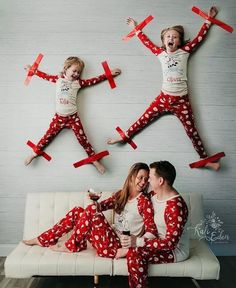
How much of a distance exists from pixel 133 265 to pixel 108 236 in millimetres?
305

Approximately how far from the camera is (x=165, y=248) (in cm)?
228

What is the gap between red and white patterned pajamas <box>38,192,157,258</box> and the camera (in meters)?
2.46

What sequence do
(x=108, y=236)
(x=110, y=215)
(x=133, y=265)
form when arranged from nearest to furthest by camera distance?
(x=133, y=265) → (x=108, y=236) → (x=110, y=215)

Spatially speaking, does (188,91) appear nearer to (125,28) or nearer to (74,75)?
(125,28)

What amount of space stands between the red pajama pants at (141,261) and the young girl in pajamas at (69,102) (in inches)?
39.2

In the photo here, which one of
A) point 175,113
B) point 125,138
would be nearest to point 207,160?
point 175,113

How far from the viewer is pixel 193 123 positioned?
3068 mm

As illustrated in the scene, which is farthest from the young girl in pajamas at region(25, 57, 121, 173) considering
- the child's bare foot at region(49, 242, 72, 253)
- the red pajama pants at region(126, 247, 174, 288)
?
the red pajama pants at region(126, 247, 174, 288)

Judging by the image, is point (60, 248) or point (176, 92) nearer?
point (60, 248)

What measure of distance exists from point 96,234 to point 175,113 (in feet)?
4.17

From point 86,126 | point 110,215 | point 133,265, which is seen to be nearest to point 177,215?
point 133,265

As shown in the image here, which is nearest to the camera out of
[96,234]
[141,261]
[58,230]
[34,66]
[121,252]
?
[141,261]

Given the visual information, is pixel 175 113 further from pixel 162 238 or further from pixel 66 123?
pixel 162 238

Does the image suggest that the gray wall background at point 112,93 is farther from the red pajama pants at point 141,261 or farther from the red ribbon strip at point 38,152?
the red pajama pants at point 141,261
